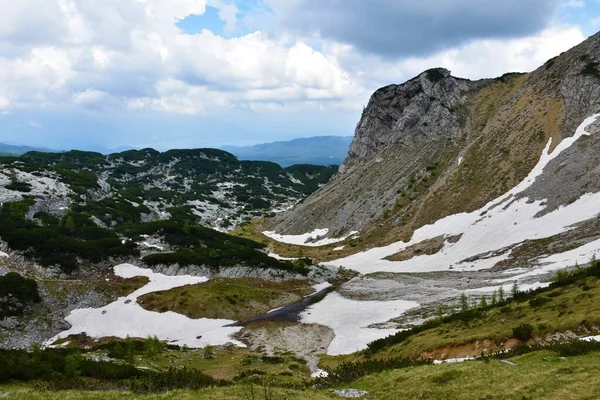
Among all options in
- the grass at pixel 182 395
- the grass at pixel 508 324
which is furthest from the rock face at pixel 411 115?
the grass at pixel 182 395

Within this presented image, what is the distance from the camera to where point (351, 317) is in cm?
6156

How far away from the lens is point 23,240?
76.5 metres

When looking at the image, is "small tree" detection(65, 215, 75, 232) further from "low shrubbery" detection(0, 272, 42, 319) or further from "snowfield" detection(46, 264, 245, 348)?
"snowfield" detection(46, 264, 245, 348)

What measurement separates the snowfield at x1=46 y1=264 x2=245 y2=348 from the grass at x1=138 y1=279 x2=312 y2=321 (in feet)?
5.51

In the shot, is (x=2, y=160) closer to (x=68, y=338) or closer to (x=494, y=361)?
(x=68, y=338)

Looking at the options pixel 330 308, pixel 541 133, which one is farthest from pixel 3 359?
pixel 541 133

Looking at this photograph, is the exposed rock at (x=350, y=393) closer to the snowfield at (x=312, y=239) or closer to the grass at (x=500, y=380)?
the grass at (x=500, y=380)

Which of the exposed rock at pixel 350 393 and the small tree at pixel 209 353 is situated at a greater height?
the exposed rock at pixel 350 393

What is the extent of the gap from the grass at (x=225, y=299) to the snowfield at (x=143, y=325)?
1.68 metres

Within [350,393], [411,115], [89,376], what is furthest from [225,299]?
[411,115]

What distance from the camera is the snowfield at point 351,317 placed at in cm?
5062

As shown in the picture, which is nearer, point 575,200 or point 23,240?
point 23,240

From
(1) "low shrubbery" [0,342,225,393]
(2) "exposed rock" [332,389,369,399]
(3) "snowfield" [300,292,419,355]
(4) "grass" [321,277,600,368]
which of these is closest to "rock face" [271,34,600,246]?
(3) "snowfield" [300,292,419,355]

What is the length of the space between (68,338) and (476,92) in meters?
150
